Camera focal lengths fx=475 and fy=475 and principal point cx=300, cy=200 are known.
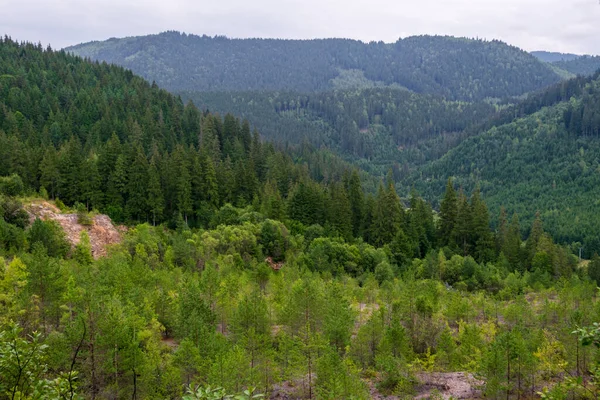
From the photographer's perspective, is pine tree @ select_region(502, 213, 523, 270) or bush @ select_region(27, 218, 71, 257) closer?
bush @ select_region(27, 218, 71, 257)

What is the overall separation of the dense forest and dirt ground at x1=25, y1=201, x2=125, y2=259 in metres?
1.45

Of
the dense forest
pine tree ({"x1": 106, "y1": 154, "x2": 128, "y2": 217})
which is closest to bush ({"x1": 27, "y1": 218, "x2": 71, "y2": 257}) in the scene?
Answer: the dense forest

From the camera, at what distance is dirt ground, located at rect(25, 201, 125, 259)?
4666 cm

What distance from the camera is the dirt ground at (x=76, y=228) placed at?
46656 millimetres

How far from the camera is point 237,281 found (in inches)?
1318

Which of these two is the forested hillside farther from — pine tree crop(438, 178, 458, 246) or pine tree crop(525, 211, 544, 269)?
pine tree crop(438, 178, 458, 246)

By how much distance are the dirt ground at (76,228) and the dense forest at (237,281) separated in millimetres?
1445

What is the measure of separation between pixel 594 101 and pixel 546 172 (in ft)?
155


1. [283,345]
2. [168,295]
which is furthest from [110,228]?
[283,345]

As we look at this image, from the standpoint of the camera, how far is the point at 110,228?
53281 millimetres

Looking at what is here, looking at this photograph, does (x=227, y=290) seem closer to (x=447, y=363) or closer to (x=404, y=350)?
(x=404, y=350)

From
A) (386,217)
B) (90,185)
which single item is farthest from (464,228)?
(90,185)

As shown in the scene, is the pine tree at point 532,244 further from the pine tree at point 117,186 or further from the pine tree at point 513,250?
the pine tree at point 117,186

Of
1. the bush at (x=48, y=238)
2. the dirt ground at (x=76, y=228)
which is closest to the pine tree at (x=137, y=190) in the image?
the dirt ground at (x=76, y=228)
